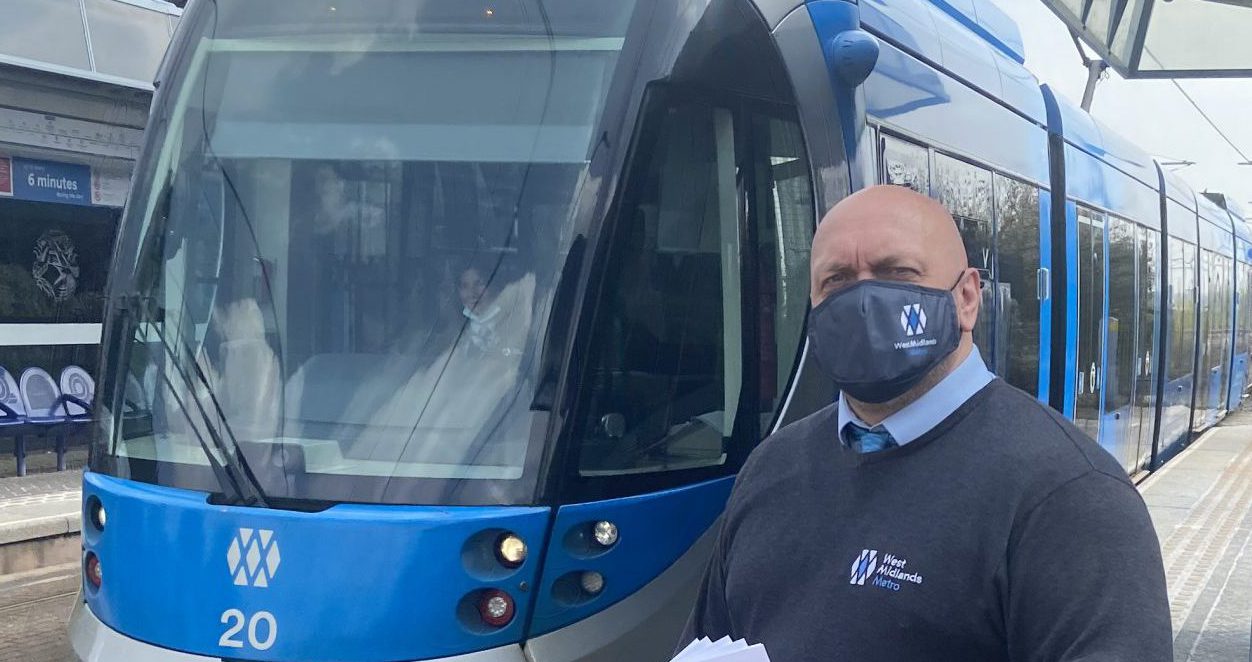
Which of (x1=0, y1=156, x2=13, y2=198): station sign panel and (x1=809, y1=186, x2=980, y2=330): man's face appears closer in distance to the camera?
(x1=809, y1=186, x2=980, y2=330): man's face

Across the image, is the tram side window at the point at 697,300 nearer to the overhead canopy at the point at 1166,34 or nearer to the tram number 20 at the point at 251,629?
the tram number 20 at the point at 251,629

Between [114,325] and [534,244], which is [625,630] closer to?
[534,244]

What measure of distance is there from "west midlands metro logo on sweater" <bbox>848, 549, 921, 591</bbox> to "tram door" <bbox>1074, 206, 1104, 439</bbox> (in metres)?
7.15

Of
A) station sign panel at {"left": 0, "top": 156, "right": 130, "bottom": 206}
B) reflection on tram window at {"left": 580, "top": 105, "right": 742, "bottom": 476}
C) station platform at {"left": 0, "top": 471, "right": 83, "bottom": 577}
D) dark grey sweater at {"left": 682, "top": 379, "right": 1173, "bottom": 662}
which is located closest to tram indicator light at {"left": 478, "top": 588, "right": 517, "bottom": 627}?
reflection on tram window at {"left": 580, "top": 105, "right": 742, "bottom": 476}

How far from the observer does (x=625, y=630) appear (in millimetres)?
4000

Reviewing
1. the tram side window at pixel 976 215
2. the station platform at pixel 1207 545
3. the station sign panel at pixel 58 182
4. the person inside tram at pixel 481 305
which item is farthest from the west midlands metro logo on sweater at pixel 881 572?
the station sign panel at pixel 58 182

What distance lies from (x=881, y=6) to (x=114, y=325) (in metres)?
3.21

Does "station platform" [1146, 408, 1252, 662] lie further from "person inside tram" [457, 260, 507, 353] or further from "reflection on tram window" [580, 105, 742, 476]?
"person inside tram" [457, 260, 507, 353]

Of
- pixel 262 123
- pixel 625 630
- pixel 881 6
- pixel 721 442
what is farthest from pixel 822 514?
pixel 881 6

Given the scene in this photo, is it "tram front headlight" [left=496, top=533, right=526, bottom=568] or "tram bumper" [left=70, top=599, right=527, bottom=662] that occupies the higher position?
"tram front headlight" [left=496, top=533, right=526, bottom=568]

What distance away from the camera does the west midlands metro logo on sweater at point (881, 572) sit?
171 centimetres

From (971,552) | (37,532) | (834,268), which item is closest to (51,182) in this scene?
(37,532)

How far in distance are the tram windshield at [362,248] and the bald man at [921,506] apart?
2.06 m

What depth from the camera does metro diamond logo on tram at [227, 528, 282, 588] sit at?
12.4ft
